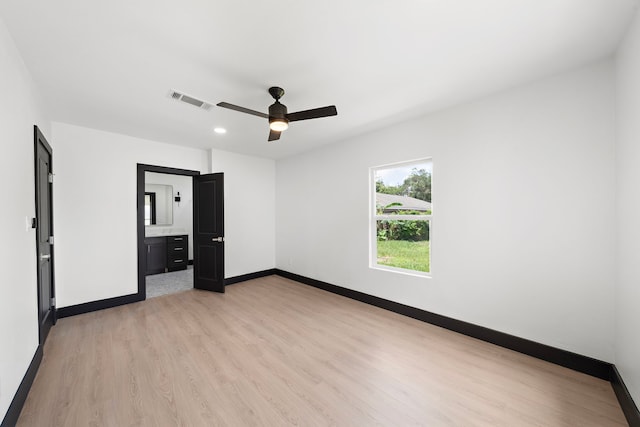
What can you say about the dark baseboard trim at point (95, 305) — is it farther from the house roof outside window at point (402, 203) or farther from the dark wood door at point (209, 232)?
the house roof outside window at point (402, 203)

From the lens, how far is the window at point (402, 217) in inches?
127

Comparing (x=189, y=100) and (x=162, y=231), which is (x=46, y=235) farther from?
(x=162, y=231)

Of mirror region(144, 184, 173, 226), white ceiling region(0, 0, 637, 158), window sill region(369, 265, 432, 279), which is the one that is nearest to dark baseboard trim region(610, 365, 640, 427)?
window sill region(369, 265, 432, 279)

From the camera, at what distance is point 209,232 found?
4.42 meters

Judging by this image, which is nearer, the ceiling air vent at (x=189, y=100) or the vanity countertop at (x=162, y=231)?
the ceiling air vent at (x=189, y=100)

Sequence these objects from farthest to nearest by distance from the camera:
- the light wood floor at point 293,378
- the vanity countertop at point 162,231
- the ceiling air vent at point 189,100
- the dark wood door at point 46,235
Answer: the vanity countertop at point 162,231, the dark wood door at point 46,235, the ceiling air vent at point 189,100, the light wood floor at point 293,378

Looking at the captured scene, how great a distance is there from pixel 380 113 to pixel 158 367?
11.4ft

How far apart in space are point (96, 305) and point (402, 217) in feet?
14.7

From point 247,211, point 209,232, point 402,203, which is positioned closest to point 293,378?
point 402,203

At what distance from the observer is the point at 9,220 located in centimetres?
164

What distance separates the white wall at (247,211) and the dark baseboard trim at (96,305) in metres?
1.46

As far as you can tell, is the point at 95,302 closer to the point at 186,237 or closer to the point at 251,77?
the point at 186,237

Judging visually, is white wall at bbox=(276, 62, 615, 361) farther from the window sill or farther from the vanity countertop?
the vanity countertop

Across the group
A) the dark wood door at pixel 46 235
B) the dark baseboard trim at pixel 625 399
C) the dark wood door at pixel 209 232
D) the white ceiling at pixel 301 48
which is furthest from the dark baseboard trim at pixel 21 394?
the dark baseboard trim at pixel 625 399
